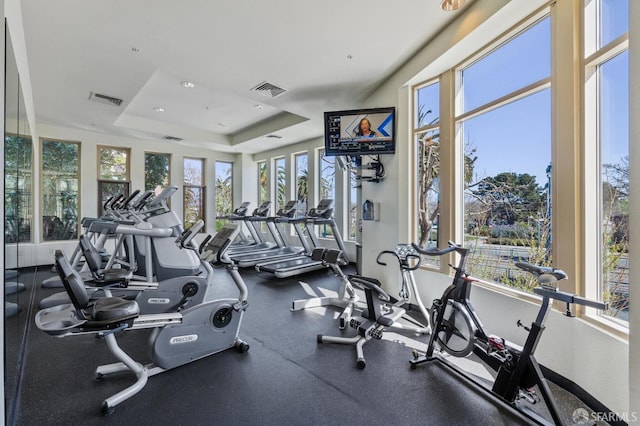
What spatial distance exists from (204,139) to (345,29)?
6.28 m

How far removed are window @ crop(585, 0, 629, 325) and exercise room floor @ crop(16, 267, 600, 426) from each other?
3.42 ft

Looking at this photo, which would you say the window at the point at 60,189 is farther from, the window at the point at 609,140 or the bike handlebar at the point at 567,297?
the window at the point at 609,140

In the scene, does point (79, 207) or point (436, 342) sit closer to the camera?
point (436, 342)

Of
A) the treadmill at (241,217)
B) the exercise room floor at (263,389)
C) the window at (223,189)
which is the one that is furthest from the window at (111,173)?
the exercise room floor at (263,389)

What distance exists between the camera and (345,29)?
126 inches

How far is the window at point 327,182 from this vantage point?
25.6 ft

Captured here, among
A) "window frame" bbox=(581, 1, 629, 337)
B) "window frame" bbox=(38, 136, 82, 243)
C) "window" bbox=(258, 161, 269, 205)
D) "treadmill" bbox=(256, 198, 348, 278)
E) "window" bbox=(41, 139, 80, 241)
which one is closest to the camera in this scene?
"window frame" bbox=(581, 1, 629, 337)

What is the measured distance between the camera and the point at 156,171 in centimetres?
848

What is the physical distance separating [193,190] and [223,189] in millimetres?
965

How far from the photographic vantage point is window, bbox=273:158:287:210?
918cm

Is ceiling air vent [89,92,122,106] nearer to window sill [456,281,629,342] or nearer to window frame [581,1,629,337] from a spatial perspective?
window frame [581,1,629,337]

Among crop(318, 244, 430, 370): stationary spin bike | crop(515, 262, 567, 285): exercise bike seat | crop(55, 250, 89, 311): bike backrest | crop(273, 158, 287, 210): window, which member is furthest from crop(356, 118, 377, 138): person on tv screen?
crop(273, 158, 287, 210): window

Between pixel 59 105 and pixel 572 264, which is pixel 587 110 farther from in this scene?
pixel 59 105

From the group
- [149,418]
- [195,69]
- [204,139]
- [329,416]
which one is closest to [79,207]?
[204,139]
